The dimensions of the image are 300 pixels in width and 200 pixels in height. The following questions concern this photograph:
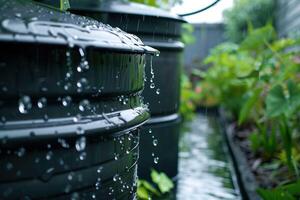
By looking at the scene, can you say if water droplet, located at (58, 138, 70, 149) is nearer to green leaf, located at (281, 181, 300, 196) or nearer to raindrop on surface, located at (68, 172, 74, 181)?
raindrop on surface, located at (68, 172, 74, 181)

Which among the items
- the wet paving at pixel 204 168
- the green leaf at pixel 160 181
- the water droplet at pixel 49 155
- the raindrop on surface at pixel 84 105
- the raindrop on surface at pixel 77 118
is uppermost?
the raindrop on surface at pixel 84 105

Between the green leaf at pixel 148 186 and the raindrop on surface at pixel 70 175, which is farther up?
the raindrop on surface at pixel 70 175

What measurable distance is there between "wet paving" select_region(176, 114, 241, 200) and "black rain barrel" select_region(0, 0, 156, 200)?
1.63 m

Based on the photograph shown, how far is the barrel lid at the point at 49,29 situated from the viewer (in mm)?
750

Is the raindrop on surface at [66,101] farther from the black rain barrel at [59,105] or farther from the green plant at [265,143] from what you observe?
the green plant at [265,143]

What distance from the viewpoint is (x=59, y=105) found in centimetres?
80

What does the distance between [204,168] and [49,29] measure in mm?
2564

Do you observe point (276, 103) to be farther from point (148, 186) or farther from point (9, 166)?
point (9, 166)

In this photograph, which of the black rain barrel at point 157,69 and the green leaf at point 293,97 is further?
the green leaf at point 293,97

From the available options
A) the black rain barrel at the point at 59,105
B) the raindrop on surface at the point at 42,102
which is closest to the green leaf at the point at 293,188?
the black rain barrel at the point at 59,105

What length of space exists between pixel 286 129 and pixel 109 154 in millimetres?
1663

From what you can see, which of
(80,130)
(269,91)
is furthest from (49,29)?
(269,91)

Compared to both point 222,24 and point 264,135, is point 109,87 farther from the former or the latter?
point 222,24

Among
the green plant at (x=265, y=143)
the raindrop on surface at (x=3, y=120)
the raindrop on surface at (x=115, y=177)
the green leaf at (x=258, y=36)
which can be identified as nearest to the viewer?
the raindrop on surface at (x=3, y=120)
